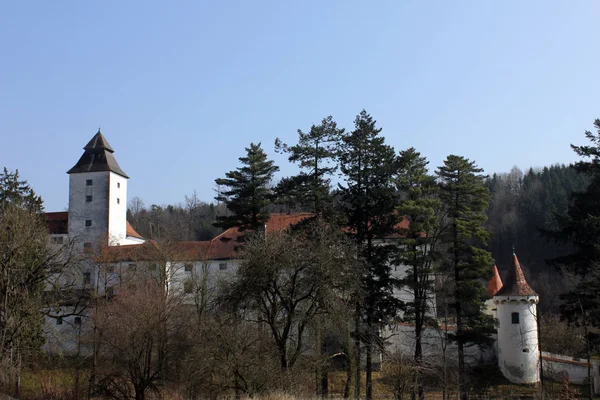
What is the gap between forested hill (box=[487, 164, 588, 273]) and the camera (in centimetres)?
8219

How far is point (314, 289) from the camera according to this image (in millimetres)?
24500

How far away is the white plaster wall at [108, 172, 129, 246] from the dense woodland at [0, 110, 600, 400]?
13.0m

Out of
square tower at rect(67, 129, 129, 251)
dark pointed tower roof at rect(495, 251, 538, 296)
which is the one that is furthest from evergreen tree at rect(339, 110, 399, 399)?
square tower at rect(67, 129, 129, 251)

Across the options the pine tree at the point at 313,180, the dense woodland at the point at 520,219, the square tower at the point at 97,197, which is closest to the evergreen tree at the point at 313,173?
the pine tree at the point at 313,180

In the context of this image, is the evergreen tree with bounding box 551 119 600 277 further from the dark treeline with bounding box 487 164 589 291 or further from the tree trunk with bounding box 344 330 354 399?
the dark treeline with bounding box 487 164 589 291

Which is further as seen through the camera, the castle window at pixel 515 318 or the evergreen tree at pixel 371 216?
the castle window at pixel 515 318

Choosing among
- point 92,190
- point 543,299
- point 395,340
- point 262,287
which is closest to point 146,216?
point 92,190

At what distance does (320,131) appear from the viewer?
32312 millimetres

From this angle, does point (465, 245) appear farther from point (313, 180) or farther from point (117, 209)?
point (117, 209)

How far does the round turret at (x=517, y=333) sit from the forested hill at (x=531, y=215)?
122 feet

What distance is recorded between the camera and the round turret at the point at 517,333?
39.8 metres

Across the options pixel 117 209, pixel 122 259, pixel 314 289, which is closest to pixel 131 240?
pixel 117 209

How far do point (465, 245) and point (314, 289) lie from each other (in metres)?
13.1

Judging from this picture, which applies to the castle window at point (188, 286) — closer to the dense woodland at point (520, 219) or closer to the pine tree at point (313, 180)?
the pine tree at point (313, 180)
